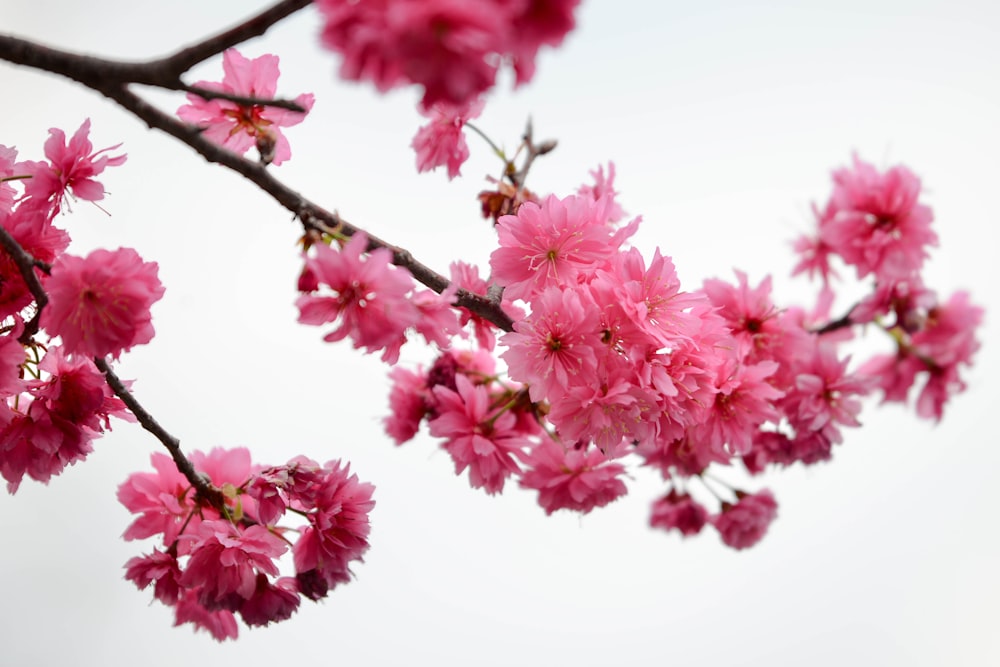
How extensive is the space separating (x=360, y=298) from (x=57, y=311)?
29cm

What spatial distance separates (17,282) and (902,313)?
1.37 m

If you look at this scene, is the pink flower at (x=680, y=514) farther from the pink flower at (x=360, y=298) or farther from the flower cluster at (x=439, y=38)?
the flower cluster at (x=439, y=38)

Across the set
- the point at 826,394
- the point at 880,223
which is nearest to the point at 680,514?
the point at 826,394

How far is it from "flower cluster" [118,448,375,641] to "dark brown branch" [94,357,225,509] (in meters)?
0.01

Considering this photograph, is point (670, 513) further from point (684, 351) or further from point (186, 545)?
point (186, 545)

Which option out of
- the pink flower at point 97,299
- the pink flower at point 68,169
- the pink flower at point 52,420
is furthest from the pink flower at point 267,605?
the pink flower at point 68,169

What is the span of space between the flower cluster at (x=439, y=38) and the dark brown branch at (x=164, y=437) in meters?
0.49

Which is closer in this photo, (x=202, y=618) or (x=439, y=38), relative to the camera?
(x=439, y=38)

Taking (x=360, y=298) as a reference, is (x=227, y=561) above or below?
below

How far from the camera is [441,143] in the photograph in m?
1.08

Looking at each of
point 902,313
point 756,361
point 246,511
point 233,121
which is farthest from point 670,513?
point 233,121

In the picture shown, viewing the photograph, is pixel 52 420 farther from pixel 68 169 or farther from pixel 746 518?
pixel 746 518

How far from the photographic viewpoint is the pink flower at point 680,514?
58.0 inches

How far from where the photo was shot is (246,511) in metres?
0.99
